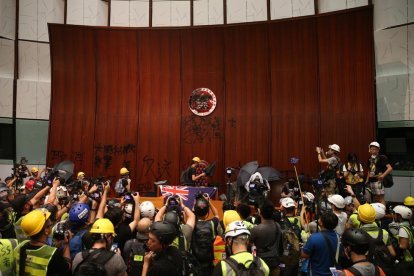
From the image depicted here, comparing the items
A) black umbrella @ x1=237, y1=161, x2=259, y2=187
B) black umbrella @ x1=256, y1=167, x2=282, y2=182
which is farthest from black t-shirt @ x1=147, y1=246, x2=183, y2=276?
black umbrella @ x1=256, y1=167, x2=282, y2=182

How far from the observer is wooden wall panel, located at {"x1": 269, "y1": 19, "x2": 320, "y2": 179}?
11141 mm

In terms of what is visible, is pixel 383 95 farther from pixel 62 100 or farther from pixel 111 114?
pixel 62 100

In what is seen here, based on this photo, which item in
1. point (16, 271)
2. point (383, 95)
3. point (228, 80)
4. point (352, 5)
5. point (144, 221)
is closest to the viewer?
point (16, 271)

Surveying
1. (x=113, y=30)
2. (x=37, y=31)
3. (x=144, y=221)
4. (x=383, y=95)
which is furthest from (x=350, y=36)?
(x=37, y=31)

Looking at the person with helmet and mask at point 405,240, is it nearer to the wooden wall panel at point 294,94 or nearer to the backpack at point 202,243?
the backpack at point 202,243

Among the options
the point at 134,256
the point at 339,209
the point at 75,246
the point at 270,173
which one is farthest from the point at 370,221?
the point at 270,173

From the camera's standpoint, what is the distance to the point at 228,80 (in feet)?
40.0

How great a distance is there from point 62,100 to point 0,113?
215cm

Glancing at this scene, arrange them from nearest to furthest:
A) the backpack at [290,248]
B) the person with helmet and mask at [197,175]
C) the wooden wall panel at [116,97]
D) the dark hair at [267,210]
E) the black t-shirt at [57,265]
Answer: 1. the black t-shirt at [57,265]
2. the dark hair at [267,210]
3. the backpack at [290,248]
4. the person with helmet and mask at [197,175]
5. the wooden wall panel at [116,97]

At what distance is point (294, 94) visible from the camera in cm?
1148

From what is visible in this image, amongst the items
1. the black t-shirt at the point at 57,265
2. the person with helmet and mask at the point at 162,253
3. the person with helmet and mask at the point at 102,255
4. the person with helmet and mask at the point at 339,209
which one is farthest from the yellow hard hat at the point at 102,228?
the person with helmet and mask at the point at 339,209

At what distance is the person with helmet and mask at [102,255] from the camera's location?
277cm

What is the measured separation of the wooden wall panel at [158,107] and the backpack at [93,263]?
9355mm

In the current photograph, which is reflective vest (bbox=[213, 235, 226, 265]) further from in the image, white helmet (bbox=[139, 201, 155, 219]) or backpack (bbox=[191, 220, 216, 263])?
white helmet (bbox=[139, 201, 155, 219])
